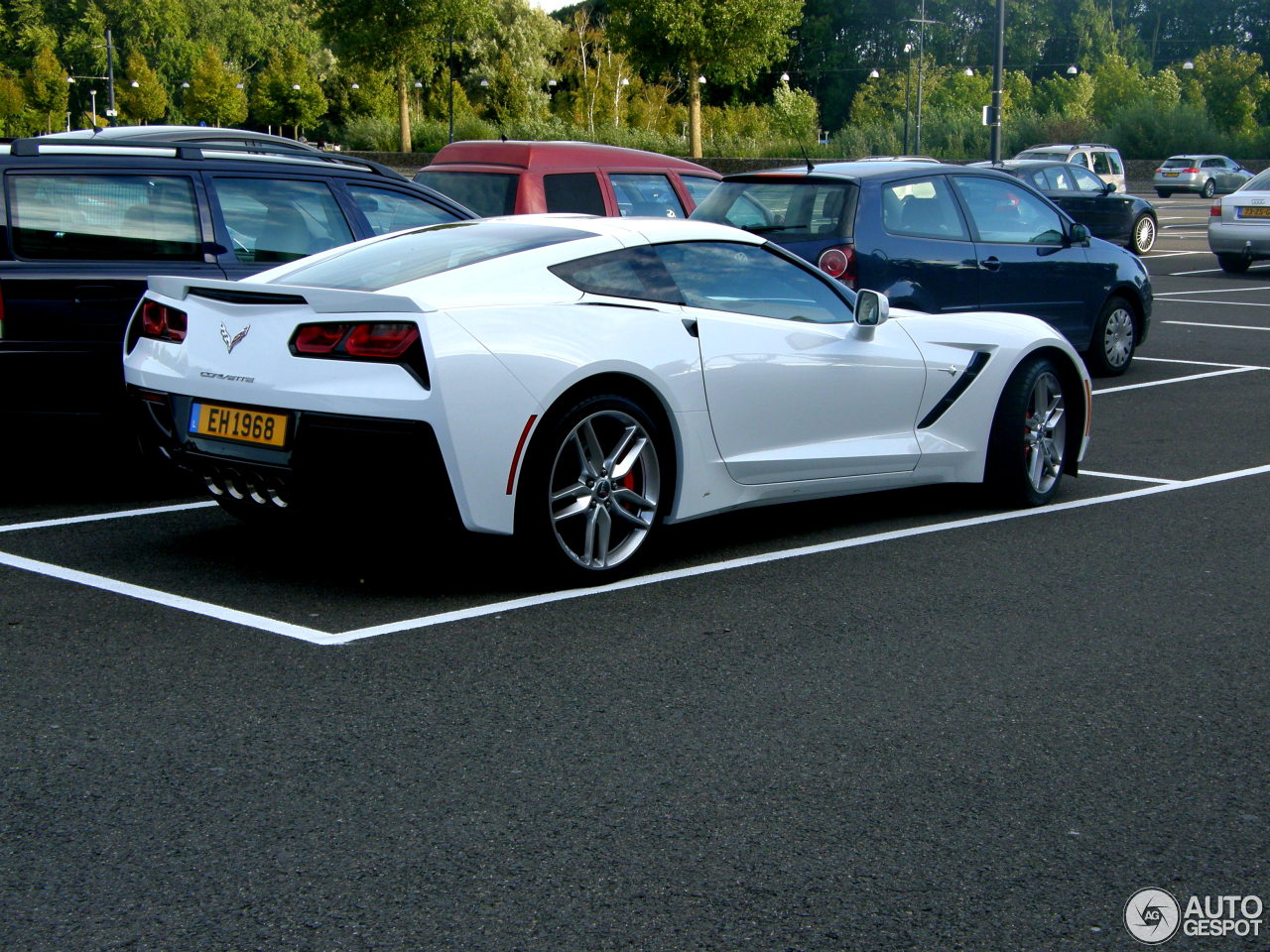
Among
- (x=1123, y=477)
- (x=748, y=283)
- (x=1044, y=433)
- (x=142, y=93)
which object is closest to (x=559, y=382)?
(x=748, y=283)

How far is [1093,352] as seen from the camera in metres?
12.2

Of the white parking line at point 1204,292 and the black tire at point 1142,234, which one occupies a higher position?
the black tire at point 1142,234

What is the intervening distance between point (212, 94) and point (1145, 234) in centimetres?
9154

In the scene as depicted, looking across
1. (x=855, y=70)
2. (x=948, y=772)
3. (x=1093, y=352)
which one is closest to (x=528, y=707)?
(x=948, y=772)

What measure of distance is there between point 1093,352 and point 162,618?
8.78 metres

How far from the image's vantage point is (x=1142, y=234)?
85.9 ft

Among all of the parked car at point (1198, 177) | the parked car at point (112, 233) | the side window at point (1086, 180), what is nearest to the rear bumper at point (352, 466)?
the parked car at point (112, 233)

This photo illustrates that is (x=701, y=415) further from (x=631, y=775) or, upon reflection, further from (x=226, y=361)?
(x=631, y=775)

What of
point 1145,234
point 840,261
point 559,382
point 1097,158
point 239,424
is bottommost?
point 239,424

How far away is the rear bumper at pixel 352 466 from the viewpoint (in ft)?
17.2

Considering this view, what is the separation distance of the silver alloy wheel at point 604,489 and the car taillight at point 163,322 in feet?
5.01

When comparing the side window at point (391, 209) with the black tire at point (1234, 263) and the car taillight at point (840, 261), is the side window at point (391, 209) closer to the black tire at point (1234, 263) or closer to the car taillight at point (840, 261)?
the car taillight at point (840, 261)

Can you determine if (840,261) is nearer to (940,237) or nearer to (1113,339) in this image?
(940,237)

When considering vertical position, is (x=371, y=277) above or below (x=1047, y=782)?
above
